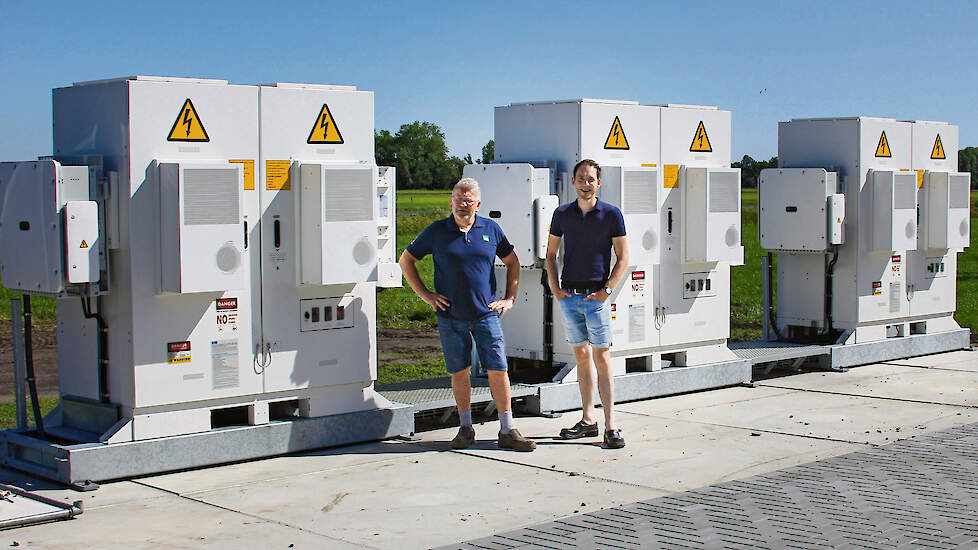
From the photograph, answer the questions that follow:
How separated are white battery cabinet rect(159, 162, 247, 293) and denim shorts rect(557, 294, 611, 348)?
8.52 feet

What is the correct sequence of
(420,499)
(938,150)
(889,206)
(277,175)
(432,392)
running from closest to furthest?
1. (420,499)
2. (277,175)
3. (432,392)
4. (889,206)
5. (938,150)

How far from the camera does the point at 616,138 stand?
10.9 meters

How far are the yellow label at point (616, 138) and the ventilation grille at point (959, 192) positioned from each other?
5464 millimetres

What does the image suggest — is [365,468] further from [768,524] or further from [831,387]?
[831,387]

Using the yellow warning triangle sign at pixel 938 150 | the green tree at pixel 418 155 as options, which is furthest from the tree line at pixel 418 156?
the yellow warning triangle sign at pixel 938 150

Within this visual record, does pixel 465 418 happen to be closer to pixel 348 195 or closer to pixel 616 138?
pixel 348 195

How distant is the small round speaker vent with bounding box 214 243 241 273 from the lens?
8.06 m

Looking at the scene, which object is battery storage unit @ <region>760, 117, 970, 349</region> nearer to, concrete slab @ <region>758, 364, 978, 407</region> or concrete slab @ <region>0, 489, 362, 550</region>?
concrete slab @ <region>758, 364, 978, 407</region>

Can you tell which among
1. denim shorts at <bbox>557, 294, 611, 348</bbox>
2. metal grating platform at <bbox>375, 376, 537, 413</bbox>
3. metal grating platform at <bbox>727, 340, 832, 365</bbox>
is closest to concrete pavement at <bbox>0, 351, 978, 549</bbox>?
metal grating platform at <bbox>375, 376, 537, 413</bbox>

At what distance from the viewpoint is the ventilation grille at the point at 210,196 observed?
26.0 ft

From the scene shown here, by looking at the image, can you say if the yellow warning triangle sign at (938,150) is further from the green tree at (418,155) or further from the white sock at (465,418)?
the green tree at (418,155)

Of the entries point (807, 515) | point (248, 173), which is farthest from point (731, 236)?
point (248, 173)

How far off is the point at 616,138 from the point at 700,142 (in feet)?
3.86

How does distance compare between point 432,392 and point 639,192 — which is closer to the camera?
point 432,392
